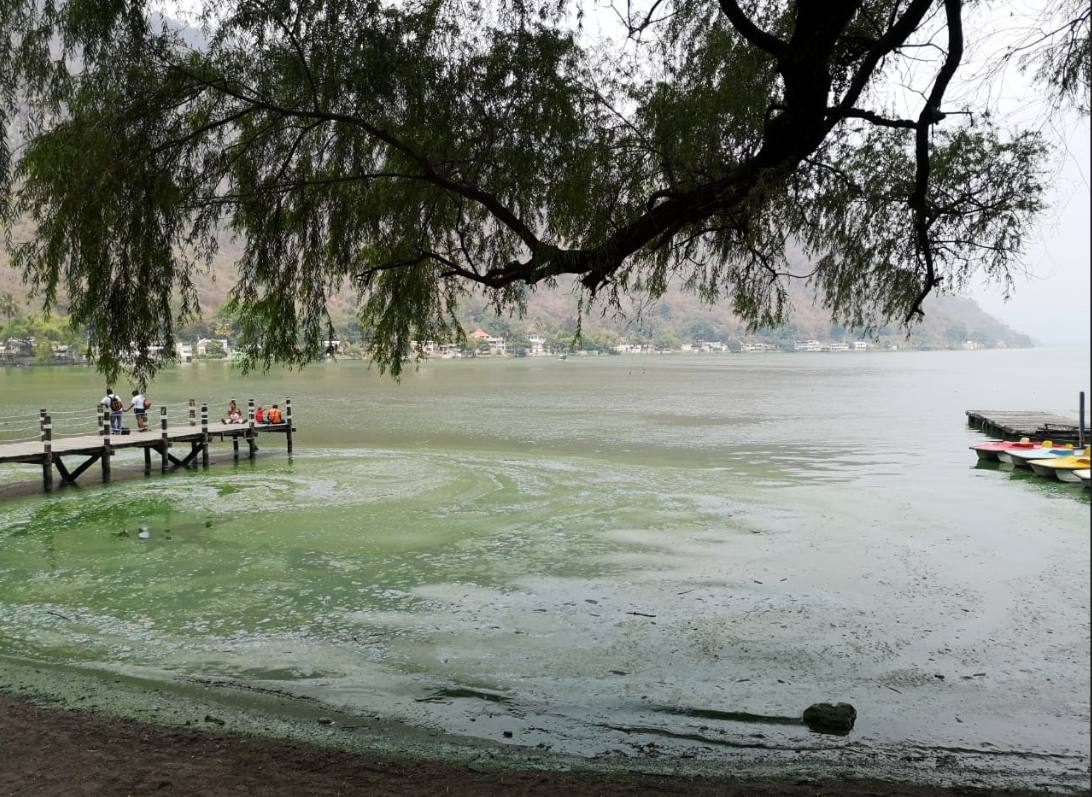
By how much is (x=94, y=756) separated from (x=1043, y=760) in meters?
5.96

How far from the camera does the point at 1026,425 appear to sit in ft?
82.1

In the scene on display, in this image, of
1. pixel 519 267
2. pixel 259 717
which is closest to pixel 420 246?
pixel 519 267

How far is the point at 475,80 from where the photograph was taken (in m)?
4.81

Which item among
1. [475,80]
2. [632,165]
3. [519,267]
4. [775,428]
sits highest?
[475,80]

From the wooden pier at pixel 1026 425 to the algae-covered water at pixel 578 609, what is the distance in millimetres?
5346

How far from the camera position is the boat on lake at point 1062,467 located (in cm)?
1662

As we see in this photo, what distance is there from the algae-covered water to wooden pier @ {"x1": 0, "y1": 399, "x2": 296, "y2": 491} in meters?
0.58

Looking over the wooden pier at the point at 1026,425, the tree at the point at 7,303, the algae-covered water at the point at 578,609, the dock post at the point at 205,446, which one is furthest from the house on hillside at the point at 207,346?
the algae-covered water at the point at 578,609

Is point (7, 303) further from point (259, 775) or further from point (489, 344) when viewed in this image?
point (489, 344)

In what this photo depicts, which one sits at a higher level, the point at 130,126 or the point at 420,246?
the point at 130,126

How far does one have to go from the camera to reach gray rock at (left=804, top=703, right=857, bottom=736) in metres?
5.88

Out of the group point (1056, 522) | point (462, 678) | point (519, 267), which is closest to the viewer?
point (519, 267)

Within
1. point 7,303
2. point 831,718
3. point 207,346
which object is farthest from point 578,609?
point 207,346

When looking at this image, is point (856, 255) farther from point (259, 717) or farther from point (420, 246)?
point (259, 717)
